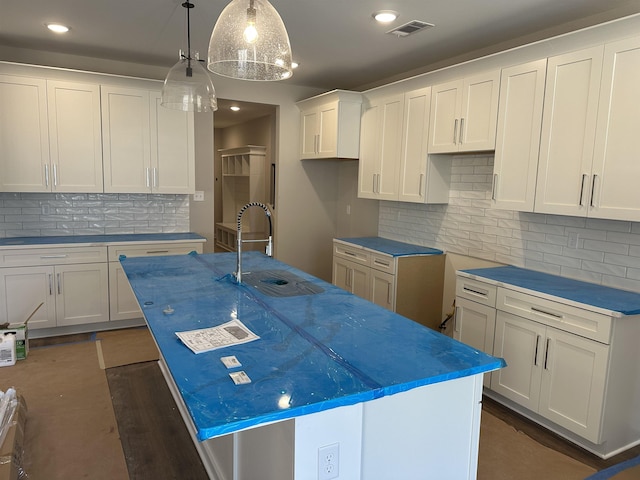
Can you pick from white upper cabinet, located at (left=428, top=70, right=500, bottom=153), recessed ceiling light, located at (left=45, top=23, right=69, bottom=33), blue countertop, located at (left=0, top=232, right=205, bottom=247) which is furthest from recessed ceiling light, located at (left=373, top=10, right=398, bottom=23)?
blue countertop, located at (left=0, top=232, right=205, bottom=247)

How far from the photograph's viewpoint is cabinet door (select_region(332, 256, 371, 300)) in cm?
437

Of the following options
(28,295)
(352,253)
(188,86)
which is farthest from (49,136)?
(352,253)

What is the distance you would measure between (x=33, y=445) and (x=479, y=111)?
361cm

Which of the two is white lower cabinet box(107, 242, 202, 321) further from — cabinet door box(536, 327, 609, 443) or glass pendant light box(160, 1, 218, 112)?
cabinet door box(536, 327, 609, 443)

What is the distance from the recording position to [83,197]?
14.9 feet

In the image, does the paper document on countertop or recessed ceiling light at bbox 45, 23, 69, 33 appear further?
recessed ceiling light at bbox 45, 23, 69, 33

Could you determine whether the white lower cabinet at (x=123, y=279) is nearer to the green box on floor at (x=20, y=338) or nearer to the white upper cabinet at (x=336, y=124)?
the green box on floor at (x=20, y=338)

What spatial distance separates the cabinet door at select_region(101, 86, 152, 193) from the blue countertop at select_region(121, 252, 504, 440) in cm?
215

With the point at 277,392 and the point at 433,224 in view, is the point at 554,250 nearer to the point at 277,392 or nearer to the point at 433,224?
the point at 433,224

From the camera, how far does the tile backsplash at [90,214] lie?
14.1 ft

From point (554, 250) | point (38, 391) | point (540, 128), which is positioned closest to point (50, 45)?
point (38, 391)

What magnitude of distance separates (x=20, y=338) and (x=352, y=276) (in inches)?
115

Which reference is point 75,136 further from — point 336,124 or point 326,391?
point 326,391

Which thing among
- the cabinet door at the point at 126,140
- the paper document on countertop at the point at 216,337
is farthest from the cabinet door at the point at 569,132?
the cabinet door at the point at 126,140
